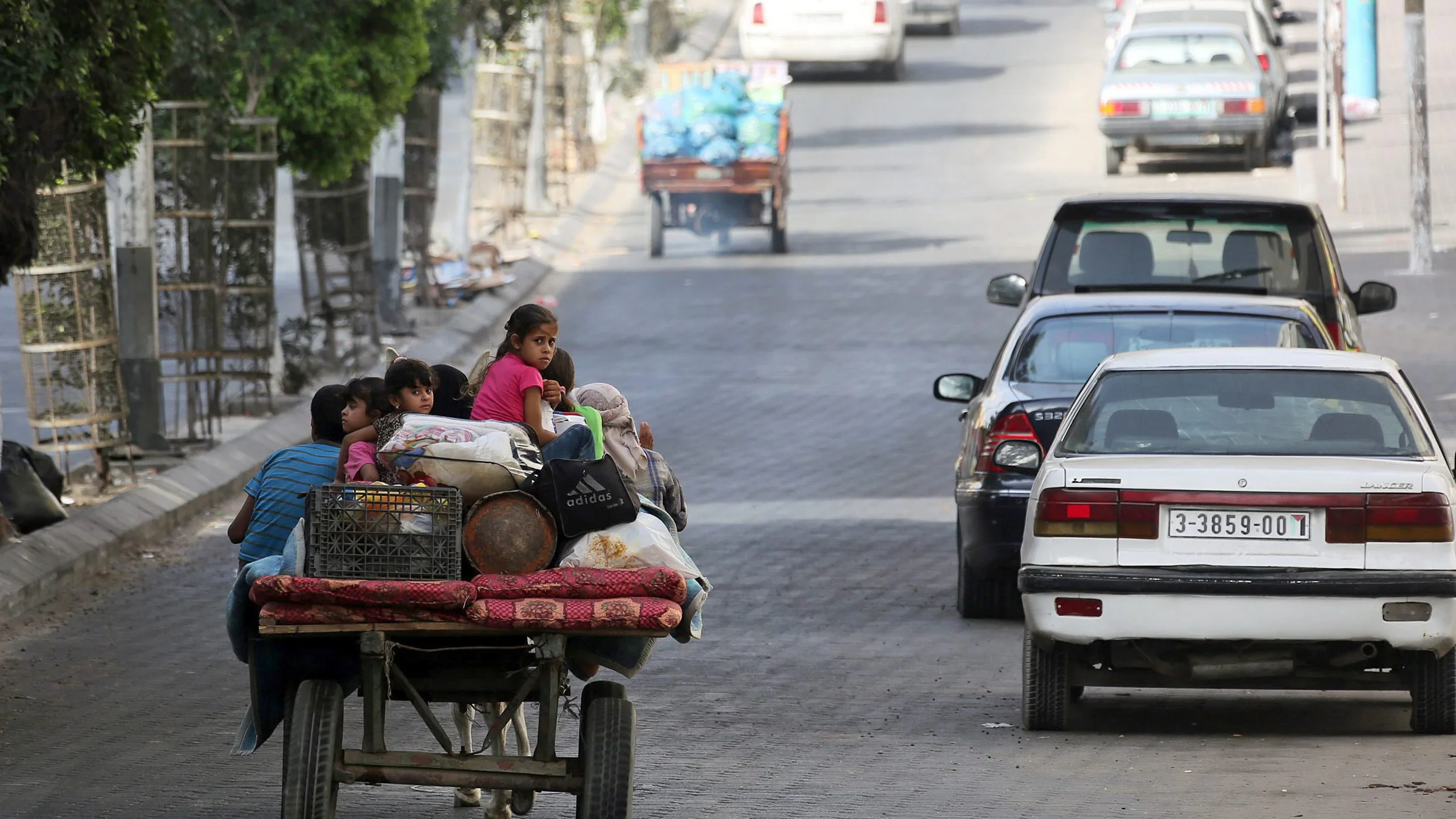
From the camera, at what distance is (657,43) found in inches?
1654

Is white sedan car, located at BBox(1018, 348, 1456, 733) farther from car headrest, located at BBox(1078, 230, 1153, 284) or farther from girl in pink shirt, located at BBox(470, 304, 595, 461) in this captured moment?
car headrest, located at BBox(1078, 230, 1153, 284)

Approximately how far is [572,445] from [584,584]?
0.72 meters

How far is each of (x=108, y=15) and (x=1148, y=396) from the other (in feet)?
18.2

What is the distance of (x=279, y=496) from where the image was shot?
22.4 feet

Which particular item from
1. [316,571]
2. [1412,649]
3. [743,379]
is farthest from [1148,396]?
[743,379]

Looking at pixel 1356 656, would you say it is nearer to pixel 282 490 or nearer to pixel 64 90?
pixel 282 490

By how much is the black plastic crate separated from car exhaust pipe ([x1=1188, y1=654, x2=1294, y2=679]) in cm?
309

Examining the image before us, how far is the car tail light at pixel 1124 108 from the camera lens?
29.3 m

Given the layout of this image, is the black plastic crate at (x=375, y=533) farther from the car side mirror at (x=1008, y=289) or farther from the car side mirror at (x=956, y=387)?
the car side mirror at (x=1008, y=289)

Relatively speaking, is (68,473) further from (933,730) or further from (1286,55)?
(1286,55)

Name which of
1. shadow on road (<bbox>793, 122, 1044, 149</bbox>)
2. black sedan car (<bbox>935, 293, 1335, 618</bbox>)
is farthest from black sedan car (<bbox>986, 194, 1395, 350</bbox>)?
shadow on road (<bbox>793, 122, 1044, 149</bbox>)

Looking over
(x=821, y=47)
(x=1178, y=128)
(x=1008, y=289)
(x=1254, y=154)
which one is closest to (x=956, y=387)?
(x=1008, y=289)

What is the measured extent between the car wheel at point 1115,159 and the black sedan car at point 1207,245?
1705 centimetres

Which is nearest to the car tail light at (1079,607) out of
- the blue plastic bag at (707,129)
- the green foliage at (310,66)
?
the green foliage at (310,66)
